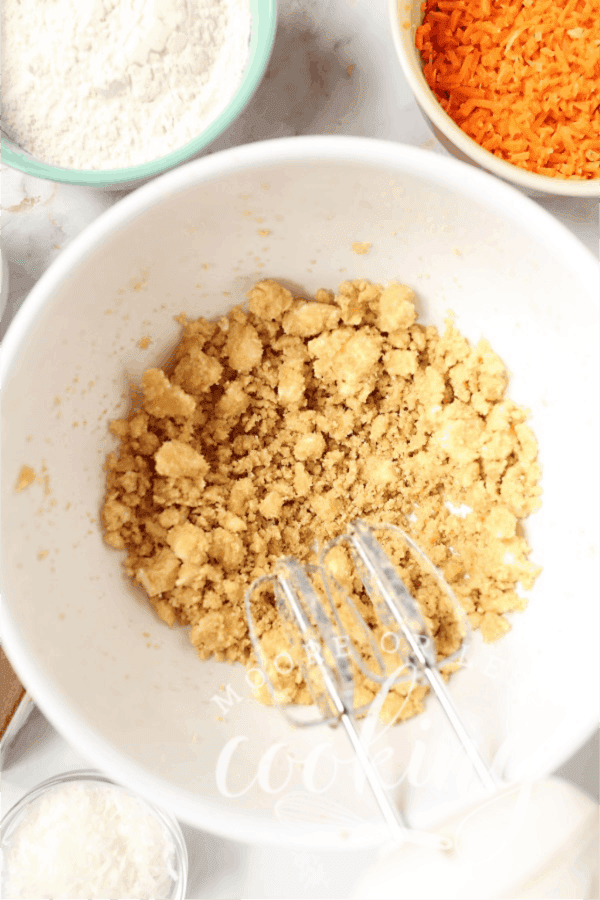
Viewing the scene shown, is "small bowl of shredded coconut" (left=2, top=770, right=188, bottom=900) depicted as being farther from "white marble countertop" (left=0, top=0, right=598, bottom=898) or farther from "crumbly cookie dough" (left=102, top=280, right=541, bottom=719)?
"crumbly cookie dough" (left=102, top=280, right=541, bottom=719)

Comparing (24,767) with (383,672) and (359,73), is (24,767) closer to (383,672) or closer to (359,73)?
(383,672)

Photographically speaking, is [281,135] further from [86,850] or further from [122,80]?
[86,850]

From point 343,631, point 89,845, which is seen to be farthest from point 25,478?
point 89,845

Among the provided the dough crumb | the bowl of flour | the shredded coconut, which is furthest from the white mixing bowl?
the shredded coconut

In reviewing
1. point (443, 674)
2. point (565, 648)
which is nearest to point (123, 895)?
point (443, 674)

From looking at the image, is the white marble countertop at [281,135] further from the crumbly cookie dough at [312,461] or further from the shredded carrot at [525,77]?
the crumbly cookie dough at [312,461]

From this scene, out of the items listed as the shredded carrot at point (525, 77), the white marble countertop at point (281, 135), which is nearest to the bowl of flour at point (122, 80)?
the white marble countertop at point (281, 135)
